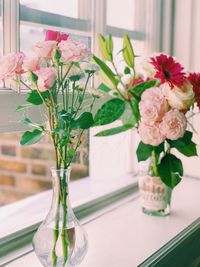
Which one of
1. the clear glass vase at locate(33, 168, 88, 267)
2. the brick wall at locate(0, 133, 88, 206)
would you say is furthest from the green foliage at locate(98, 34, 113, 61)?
the brick wall at locate(0, 133, 88, 206)

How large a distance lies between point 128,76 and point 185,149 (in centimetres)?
32

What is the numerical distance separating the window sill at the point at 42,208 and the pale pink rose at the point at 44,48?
53 cm

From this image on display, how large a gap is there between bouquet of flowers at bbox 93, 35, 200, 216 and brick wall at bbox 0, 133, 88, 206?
2.77ft

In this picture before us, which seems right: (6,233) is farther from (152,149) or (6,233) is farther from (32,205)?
(152,149)

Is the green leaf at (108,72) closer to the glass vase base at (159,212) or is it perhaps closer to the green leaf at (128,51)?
the green leaf at (128,51)

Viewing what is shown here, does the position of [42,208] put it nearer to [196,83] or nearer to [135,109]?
[135,109]

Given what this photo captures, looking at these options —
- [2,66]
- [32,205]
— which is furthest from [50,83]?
[32,205]

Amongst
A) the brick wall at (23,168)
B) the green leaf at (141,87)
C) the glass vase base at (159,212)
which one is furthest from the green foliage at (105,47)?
the brick wall at (23,168)

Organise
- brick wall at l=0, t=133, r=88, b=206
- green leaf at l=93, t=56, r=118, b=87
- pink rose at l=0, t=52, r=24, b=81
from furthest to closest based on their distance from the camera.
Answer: brick wall at l=0, t=133, r=88, b=206 < green leaf at l=93, t=56, r=118, b=87 < pink rose at l=0, t=52, r=24, b=81

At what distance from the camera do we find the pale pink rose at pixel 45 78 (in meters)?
0.88

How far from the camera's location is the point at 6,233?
3.87 ft

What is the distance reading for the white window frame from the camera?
1.12 metres

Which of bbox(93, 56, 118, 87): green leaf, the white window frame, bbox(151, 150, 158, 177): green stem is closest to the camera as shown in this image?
the white window frame

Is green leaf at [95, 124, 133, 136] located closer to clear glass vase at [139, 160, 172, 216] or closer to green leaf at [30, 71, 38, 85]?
clear glass vase at [139, 160, 172, 216]
